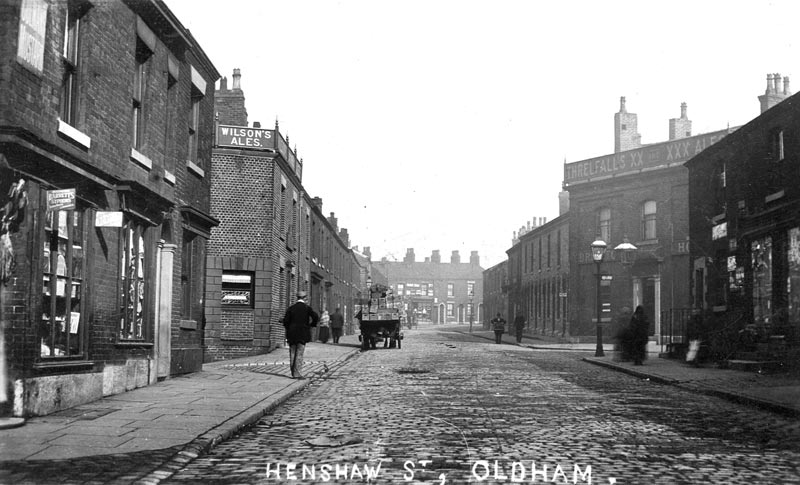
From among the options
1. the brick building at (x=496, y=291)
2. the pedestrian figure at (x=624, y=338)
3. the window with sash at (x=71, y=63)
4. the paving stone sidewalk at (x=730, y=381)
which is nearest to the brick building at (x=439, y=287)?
the brick building at (x=496, y=291)

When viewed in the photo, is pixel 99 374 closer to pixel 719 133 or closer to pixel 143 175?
pixel 143 175

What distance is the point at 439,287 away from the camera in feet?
416

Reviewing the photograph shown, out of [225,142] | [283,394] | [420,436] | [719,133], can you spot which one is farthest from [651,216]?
[420,436]

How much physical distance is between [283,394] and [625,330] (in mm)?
11987

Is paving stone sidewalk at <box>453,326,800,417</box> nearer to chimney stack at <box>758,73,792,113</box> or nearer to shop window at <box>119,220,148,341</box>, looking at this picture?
shop window at <box>119,220,148,341</box>

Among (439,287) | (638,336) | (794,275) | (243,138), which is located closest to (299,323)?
(638,336)

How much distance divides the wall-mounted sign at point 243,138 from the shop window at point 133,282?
11.3 m

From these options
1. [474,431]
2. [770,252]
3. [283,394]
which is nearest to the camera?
[474,431]

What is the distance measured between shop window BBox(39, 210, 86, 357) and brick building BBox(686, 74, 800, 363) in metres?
13.8

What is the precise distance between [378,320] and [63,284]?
21.8 m

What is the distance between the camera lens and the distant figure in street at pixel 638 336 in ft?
67.3

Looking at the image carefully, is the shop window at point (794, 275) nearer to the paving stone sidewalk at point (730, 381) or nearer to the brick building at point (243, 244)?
the paving stone sidewalk at point (730, 381)

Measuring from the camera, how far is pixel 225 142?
82.3ft

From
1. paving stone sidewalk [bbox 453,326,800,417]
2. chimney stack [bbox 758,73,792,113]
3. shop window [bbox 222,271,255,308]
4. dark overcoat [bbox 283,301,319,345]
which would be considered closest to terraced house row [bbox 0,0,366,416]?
dark overcoat [bbox 283,301,319,345]
